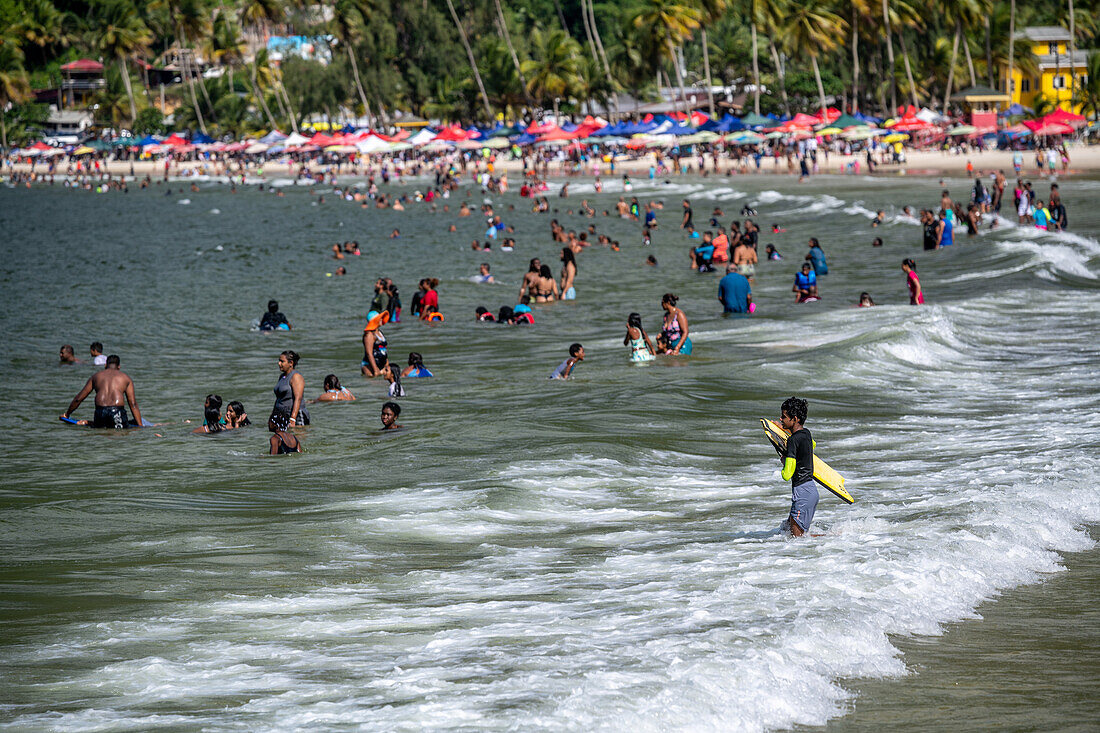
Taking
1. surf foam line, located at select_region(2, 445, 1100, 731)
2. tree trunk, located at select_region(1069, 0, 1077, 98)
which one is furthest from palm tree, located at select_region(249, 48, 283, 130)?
surf foam line, located at select_region(2, 445, 1100, 731)

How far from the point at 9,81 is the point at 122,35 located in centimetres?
1393

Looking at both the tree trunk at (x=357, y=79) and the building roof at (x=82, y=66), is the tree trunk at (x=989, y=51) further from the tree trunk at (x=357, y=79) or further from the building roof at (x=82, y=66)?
the building roof at (x=82, y=66)

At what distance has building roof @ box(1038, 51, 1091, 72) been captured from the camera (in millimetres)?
86000

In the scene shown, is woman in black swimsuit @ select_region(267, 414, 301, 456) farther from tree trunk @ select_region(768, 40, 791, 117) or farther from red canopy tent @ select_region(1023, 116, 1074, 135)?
tree trunk @ select_region(768, 40, 791, 117)

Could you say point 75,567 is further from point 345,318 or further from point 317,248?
point 317,248

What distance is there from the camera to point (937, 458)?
42.8 ft

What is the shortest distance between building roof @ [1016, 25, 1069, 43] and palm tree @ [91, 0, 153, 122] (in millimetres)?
79969

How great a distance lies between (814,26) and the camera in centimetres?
8044

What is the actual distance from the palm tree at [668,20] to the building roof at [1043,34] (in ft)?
77.6

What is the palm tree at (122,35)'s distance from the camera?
115 m

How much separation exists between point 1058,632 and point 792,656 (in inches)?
75.9

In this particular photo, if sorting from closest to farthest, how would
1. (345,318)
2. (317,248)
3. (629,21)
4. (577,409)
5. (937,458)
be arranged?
1. (937,458)
2. (577,409)
3. (345,318)
4. (317,248)
5. (629,21)

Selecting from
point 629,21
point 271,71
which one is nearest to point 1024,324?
point 629,21

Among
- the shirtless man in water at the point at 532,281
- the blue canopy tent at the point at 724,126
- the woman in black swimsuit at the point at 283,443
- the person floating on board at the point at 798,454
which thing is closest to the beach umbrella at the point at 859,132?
the blue canopy tent at the point at 724,126
